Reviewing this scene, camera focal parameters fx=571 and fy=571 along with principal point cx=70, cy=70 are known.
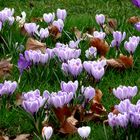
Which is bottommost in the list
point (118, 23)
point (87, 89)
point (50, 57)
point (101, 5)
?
point (101, 5)

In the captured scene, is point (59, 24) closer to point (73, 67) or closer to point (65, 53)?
point (65, 53)

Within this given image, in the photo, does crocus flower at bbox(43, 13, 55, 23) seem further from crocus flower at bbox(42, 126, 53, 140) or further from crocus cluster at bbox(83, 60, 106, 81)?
crocus flower at bbox(42, 126, 53, 140)

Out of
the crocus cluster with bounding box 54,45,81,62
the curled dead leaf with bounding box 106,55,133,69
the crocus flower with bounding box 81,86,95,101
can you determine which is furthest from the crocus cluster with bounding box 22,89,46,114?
the curled dead leaf with bounding box 106,55,133,69

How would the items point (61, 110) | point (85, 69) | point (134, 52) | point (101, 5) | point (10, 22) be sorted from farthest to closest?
point (101, 5) < point (10, 22) < point (134, 52) < point (85, 69) < point (61, 110)

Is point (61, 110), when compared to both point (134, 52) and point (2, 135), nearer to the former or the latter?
point (2, 135)

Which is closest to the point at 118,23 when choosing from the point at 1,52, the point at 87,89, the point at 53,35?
the point at 53,35

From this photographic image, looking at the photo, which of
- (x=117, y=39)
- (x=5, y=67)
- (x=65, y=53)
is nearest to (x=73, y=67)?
(x=65, y=53)
